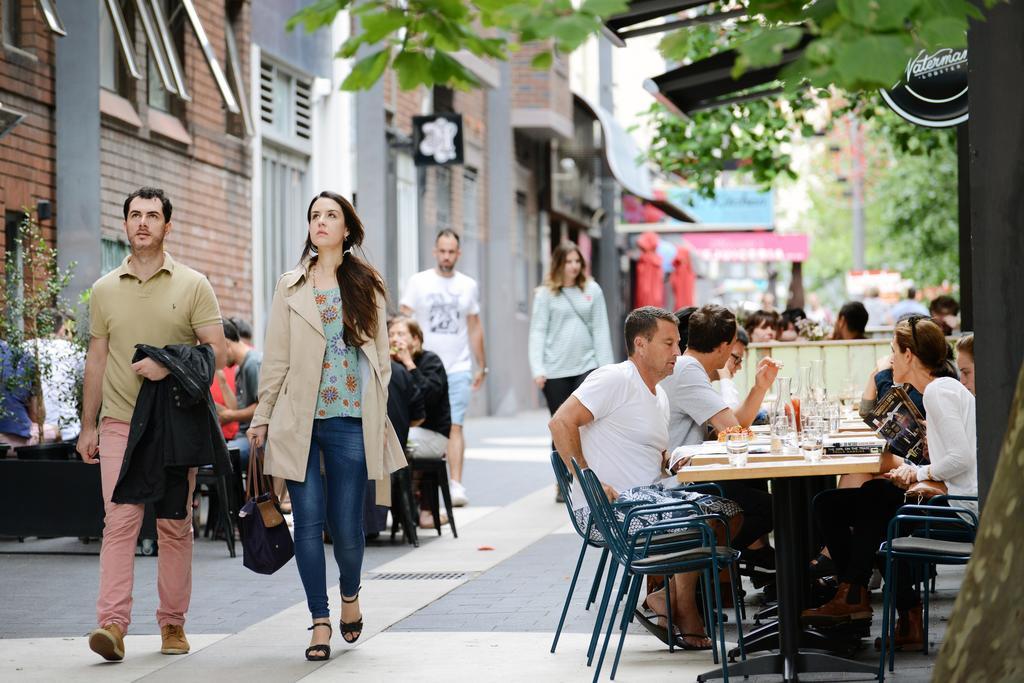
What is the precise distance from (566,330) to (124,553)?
268 inches

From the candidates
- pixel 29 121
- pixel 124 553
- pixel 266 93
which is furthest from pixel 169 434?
pixel 266 93

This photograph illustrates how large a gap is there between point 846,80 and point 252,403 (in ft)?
29.6

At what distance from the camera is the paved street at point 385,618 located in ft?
23.3

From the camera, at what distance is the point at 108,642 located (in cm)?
A: 720

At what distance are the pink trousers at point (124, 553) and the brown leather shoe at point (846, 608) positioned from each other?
2739 mm

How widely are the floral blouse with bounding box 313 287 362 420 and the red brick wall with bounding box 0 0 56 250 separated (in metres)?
6.38

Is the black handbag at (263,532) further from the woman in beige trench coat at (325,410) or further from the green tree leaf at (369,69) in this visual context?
the green tree leaf at (369,69)

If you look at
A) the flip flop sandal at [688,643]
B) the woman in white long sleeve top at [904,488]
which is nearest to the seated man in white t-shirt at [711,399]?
the woman in white long sleeve top at [904,488]

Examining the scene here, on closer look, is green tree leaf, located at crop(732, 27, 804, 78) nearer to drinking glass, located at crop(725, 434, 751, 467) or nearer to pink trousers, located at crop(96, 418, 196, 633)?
drinking glass, located at crop(725, 434, 751, 467)

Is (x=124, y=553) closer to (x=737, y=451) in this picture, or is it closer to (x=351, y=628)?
(x=351, y=628)

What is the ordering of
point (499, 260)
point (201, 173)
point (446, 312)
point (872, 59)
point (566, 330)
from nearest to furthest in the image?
point (872, 59)
point (566, 330)
point (446, 312)
point (201, 173)
point (499, 260)

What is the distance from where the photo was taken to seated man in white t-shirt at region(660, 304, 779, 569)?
26.6ft

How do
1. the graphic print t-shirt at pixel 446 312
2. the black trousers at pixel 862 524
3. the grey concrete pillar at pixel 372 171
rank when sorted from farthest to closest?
1. the grey concrete pillar at pixel 372 171
2. the graphic print t-shirt at pixel 446 312
3. the black trousers at pixel 862 524

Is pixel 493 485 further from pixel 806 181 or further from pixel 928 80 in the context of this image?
pixel 806 181
